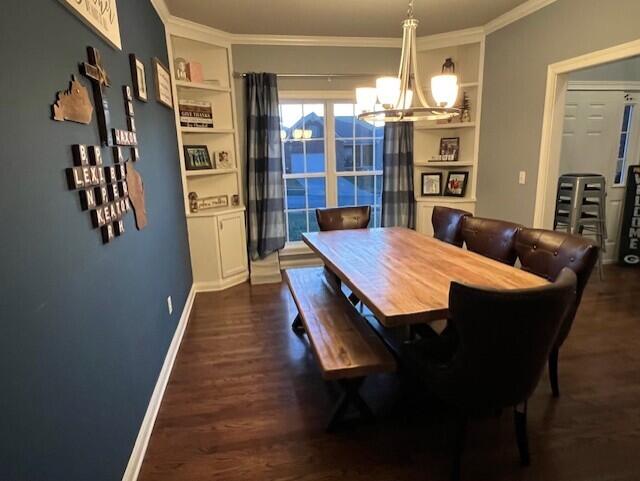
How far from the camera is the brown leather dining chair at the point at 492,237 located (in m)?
2.40

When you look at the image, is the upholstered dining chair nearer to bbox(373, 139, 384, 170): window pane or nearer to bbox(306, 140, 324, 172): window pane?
bbox(306, 140, 324, 172): window pane

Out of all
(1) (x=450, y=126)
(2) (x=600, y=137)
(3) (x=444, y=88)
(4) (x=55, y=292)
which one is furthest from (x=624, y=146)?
(4) (x=55, y=292)

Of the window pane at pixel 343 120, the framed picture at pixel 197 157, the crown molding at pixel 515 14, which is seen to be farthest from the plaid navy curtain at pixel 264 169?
the crown molding at pixel 515 14

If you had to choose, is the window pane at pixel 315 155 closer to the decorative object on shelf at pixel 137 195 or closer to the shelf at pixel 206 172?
the shelf at pixel 206 172

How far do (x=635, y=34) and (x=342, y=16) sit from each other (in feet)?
7.33

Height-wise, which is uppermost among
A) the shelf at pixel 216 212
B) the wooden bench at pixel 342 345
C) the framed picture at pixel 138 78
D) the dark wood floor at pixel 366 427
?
the framed picture at pixel 138 78

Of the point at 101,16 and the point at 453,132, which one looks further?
the point at 453,132

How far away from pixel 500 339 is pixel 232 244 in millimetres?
3189

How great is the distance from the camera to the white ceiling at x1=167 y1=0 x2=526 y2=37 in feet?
10.4

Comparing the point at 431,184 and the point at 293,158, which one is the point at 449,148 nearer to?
the point at 431,184

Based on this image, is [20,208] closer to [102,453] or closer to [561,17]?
[102,453]

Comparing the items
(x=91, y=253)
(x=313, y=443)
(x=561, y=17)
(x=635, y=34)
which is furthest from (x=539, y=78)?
(x=91, y=253)

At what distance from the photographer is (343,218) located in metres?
3.54

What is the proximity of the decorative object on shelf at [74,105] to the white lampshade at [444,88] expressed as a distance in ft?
5.65
